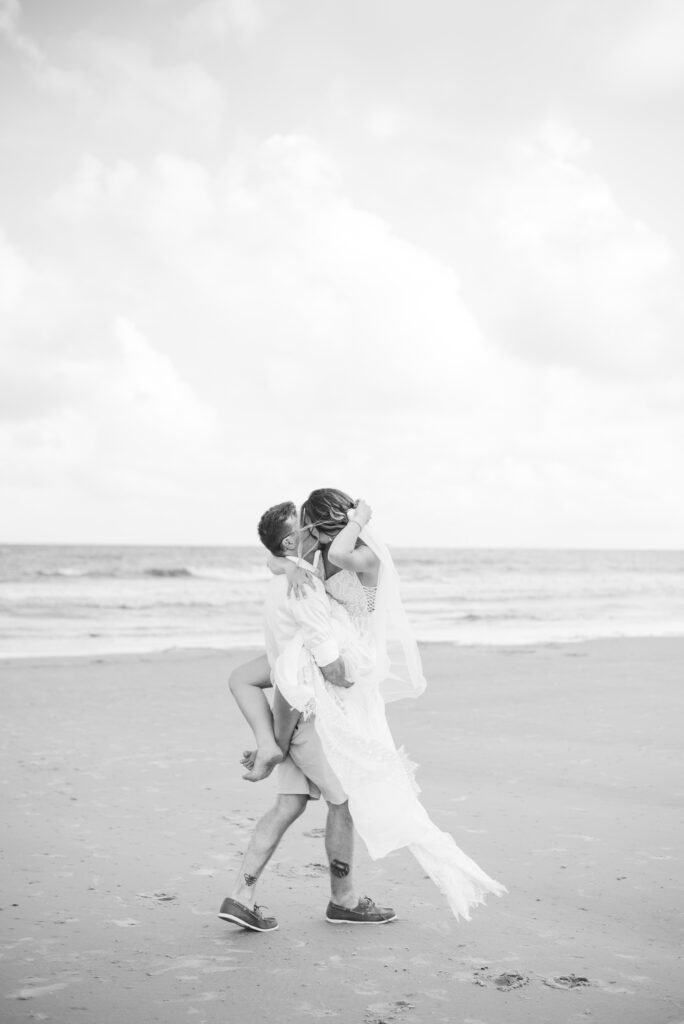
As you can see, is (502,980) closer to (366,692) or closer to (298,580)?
(366,692)

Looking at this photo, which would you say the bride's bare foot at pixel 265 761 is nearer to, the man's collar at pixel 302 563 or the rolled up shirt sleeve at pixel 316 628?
the rolled up shirt sleeve at pixel 316 628

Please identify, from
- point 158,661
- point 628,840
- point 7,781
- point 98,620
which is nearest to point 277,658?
point 628,840

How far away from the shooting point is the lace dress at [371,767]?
350cm

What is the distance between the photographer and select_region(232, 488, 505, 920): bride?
11.5 ft

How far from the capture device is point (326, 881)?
4.33 m

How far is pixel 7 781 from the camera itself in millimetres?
6102

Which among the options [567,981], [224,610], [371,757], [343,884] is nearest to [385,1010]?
[567,981]

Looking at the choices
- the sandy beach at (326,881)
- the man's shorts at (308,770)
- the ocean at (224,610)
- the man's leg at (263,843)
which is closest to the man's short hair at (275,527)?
the man's shorts at (308,770)

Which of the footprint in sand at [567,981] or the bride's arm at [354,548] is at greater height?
the bride's arm at [354,548]

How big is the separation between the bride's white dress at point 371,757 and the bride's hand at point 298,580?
0.48ft

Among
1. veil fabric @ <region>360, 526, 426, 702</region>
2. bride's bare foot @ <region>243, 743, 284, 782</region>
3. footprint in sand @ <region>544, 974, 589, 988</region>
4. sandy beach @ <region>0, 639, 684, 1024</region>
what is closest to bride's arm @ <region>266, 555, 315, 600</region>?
veil fabric @ <region>360, 526, 426, 702</region>

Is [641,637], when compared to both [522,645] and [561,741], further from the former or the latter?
[561,741]

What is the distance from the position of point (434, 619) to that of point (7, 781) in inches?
669

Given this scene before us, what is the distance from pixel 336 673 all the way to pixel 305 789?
1.74 ft
